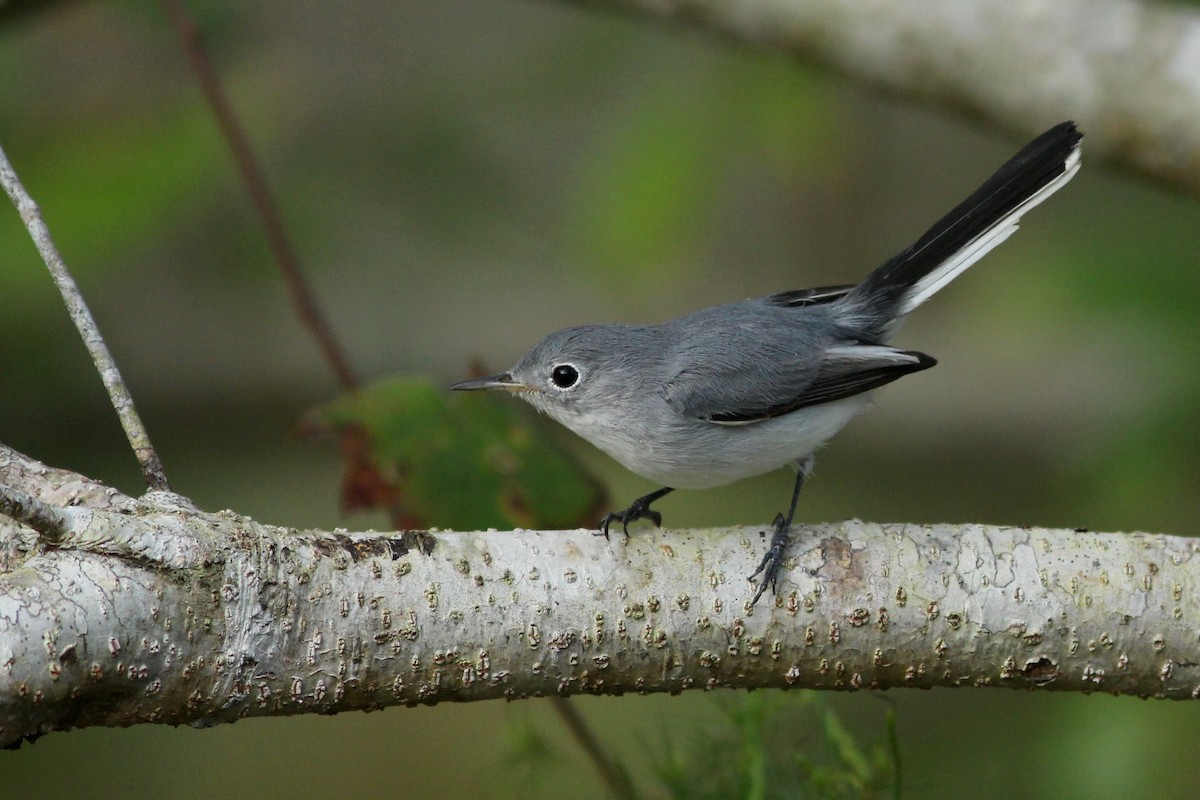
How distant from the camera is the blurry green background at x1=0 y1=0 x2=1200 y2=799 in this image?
2.56 metres

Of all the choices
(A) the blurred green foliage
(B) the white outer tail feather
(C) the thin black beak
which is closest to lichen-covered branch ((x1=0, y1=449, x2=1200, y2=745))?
(A) the blurred green foliage

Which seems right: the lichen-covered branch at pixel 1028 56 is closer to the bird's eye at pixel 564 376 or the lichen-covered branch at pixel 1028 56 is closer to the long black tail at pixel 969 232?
the long black tail at pixel 969 232

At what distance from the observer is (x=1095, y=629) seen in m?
1.63

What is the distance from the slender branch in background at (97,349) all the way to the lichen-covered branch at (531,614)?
0.06 m

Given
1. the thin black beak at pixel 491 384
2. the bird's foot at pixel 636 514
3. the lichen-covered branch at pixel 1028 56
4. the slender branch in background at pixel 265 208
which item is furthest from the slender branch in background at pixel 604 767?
the lichen-covered branch at pixel 1028 56

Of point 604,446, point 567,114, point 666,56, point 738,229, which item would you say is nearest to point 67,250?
point 604,446

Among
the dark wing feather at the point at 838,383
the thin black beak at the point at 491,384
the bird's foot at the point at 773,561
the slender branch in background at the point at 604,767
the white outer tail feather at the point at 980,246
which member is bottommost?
the slender branch in background at the point at 604,767

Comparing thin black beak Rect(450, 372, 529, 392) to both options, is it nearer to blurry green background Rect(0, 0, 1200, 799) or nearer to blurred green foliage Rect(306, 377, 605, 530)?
blurred green foliage Rect(306, 377, 605, 530)

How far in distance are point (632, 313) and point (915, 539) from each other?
7.46ft

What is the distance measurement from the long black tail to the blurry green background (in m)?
0.46

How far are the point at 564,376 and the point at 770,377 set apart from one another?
421 millimetres

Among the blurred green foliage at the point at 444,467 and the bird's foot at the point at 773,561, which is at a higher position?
the blurred green foliage at the point at 444,467

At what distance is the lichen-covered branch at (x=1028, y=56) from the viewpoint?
8.02 ft

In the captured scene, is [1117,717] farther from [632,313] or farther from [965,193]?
[965,193]
